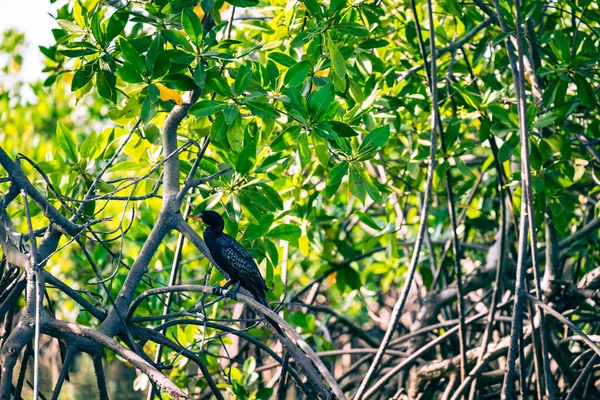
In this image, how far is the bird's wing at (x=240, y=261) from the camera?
122 inches

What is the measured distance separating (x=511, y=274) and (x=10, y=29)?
8150 mm

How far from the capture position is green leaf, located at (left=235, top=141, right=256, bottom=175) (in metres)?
2.75

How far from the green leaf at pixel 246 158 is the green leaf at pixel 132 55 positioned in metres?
0.45

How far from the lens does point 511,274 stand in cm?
449

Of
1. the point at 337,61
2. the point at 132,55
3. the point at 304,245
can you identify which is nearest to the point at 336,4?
the point at 337,61

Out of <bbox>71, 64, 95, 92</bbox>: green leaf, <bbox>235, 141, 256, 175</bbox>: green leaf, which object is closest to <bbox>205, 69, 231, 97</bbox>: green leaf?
<bbox>235, 141, 256, 175</bbox>: green leaf

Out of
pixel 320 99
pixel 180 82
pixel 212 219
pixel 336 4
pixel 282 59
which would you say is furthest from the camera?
pixel 212 219

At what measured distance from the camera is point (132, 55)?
2502 millimetres

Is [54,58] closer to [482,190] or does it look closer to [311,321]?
[311,321]

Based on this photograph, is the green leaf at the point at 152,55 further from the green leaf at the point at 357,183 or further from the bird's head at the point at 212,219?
the bird's head at the point at 212,219

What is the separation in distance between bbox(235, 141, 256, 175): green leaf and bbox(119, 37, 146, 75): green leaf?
448 millimetres

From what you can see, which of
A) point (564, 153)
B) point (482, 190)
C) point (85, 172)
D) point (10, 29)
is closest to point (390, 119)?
point (564, 153)

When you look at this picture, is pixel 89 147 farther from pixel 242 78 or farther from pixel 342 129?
pixel 342 129

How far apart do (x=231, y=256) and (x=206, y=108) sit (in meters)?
0.78
